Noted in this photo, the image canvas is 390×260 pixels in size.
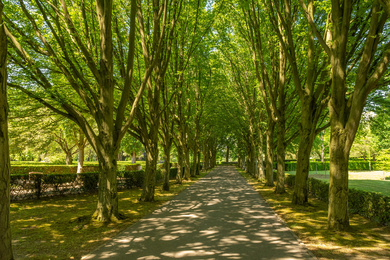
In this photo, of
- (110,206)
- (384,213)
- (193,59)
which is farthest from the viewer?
(193,59)

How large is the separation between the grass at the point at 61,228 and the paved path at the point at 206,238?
20.0 inches

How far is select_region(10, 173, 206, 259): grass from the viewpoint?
5.32m

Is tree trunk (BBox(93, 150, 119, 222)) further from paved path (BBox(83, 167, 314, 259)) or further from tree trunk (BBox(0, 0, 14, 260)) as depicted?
tree trunk (BBox(0, 0, 14, 260))

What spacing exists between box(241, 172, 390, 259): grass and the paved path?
37 cm

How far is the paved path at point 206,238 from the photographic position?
16.5 feet

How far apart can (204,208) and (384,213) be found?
594 centimetres

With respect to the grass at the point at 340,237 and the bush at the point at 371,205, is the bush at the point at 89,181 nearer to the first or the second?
the grass at the point at 340,237

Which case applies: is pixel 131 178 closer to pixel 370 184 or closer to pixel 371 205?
pixel 371 205

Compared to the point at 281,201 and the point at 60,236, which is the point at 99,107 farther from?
the point at 281,201

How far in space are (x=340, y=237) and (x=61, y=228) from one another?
752cm

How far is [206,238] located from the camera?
19.9 feet

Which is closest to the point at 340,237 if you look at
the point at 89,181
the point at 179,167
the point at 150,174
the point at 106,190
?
the point at 106,190

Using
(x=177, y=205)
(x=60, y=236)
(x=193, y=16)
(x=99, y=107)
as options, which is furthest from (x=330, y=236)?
(x=193, y=16)

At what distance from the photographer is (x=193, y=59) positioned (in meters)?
18.1
